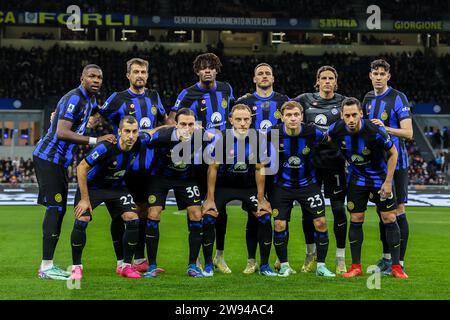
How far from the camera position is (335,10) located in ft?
123

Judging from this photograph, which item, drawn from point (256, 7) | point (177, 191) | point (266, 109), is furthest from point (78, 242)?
point (256, 7)

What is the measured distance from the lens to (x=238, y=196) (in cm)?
836

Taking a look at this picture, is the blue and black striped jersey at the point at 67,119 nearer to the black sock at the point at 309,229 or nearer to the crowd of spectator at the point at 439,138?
the black sock at the point at 309,229

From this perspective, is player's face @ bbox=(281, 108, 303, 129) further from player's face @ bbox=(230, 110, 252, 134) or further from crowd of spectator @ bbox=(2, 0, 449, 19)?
crowd of spectator @ bbox=(2, 0, 449, 19)

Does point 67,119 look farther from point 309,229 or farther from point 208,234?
point 309,229

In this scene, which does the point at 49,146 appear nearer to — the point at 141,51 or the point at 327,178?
the point at 327,178

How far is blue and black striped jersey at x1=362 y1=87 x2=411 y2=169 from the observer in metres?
8.48

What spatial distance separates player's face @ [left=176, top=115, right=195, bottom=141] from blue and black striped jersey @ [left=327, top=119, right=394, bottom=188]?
1.48m

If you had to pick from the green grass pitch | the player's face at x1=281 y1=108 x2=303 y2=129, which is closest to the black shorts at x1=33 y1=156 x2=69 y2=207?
the green grass pitch

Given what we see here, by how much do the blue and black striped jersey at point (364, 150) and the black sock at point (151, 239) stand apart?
6.95 feet

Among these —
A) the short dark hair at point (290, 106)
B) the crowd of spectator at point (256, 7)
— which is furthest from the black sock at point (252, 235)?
the crowd of spectator at point (256, 7)

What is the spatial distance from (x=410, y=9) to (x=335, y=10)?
363cm

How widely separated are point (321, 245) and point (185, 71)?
27.5 meters
